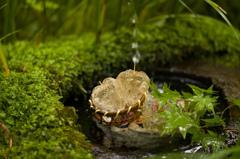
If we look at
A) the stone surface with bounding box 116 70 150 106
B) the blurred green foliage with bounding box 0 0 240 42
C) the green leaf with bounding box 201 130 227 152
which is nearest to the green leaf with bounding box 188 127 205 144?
the green leaf with bounding box 201 130 227 152

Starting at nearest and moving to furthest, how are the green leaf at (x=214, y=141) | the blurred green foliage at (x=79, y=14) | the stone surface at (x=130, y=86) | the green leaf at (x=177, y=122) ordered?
the green leaf at (x=177, y=122) < the green leaf at (x=214, y=141) < the stone surface at (x=130, y=86) < the blurred green foliage at (x=79, y=14)

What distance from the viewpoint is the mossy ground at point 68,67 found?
4.78 ft

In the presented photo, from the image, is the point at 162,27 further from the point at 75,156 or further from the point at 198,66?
the point at 75,156

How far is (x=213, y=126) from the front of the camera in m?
1.80

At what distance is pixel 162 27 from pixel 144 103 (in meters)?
1.71

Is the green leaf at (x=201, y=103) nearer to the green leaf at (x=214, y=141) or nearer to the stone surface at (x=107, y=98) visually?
the green leaf at (x=214, y=141)

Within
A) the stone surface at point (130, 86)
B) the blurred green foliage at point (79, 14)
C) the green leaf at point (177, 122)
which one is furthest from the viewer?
the blurred green foliage at point (79, 14)

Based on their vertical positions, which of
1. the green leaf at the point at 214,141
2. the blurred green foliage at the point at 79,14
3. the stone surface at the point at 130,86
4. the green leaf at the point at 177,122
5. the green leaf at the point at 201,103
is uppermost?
the blurred green foliage at the point at 79,14

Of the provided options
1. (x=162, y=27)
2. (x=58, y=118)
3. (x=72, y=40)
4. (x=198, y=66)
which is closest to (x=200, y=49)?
(x=198, y=66)

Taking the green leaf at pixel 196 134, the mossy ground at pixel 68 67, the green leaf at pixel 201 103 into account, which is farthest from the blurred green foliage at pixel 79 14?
the green leaf at pixel 196 134

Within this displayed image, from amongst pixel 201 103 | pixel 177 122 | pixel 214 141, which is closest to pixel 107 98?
pixel 177 122

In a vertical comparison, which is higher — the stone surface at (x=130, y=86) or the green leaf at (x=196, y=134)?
the stone surface at (x=130, y=86)

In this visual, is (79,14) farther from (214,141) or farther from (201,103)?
(214,141)

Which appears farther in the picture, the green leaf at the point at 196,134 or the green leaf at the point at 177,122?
the green leaf at the point at 196,134
